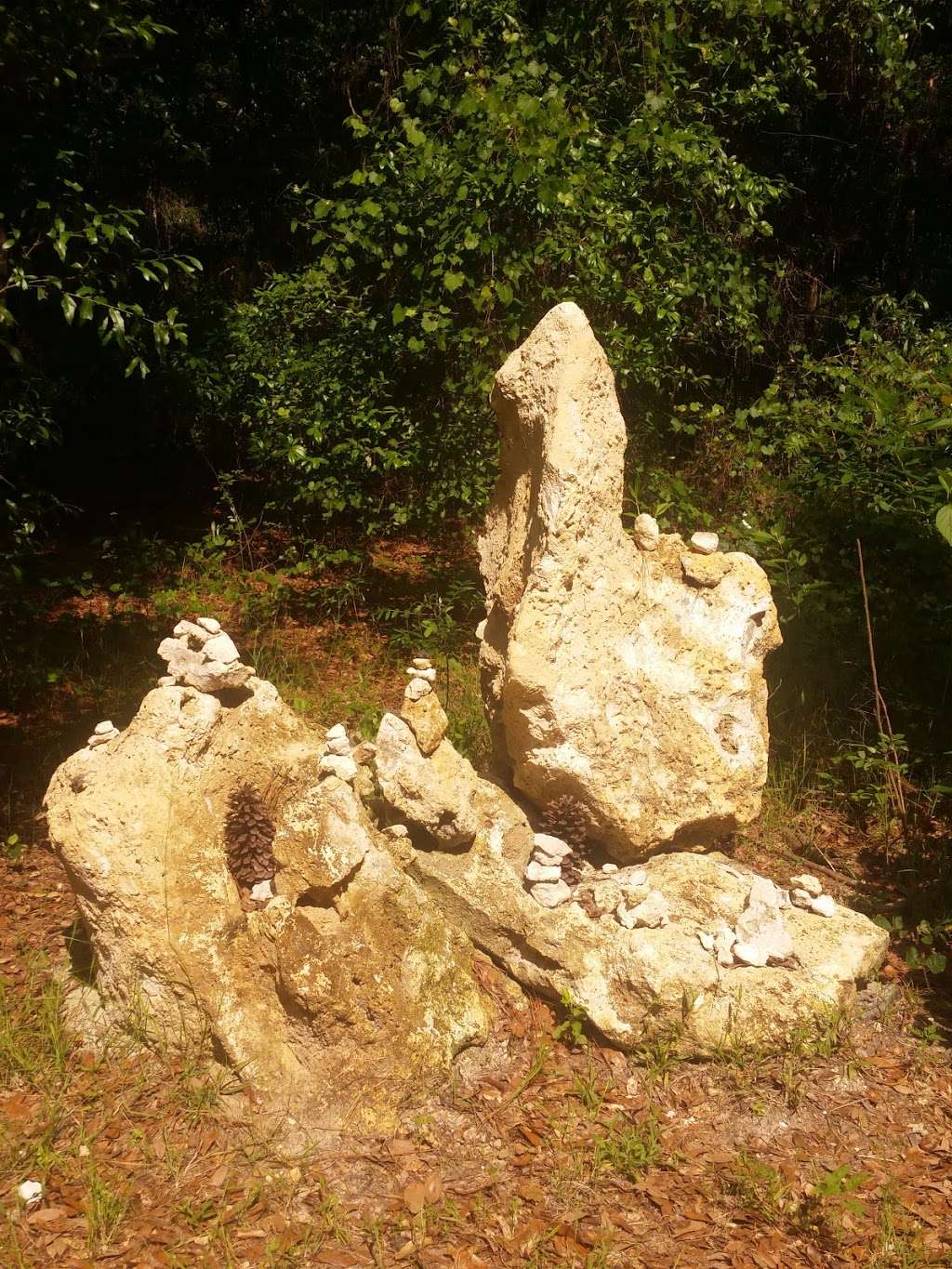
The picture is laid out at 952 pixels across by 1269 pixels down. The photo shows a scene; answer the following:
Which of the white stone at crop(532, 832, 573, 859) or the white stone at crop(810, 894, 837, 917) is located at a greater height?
the white stone at crop(810, 894, 837, 917)

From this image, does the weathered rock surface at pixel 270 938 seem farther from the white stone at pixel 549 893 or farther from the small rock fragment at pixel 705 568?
the small rock fragment at pixel 705 568

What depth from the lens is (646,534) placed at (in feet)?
14.2

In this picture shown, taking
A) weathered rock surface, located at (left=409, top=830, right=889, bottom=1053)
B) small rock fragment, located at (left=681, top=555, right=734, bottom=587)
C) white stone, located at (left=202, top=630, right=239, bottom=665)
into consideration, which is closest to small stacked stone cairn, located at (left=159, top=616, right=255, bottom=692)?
white stone, located at (left=202, top=630, right=239, bottom=665)

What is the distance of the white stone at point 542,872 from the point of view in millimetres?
3867

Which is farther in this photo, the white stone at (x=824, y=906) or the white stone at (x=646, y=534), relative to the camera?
the white stone at (x=646, y=534)

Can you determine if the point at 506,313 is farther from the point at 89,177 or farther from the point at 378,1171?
the point at 378,1171

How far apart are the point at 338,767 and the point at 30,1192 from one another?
1.52 m

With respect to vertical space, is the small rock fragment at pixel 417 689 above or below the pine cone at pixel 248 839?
above

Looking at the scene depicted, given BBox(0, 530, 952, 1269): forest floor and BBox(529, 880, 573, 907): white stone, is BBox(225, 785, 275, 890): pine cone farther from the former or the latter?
BBox(529, 880, 573, 907): white stone

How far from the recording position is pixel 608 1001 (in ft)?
11.8

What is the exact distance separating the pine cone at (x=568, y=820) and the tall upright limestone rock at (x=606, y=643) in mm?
45

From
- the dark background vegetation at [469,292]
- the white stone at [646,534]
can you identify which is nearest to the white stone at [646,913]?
the dark background vegetation at [469,292]

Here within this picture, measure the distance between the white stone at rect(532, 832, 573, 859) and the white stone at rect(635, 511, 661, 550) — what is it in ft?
4.22

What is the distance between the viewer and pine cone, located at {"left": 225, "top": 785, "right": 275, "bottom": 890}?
3605 millimetres
